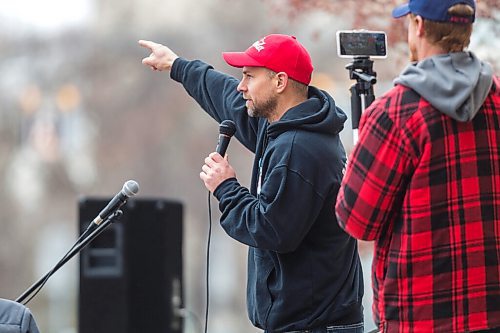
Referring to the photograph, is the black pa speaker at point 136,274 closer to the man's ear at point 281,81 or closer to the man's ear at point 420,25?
the man's ear at point 281,81

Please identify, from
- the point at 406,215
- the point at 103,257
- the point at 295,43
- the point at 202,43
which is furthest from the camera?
the point at 202,43

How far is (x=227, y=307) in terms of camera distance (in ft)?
25.5

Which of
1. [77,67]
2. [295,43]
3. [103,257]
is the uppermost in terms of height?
[77,67]

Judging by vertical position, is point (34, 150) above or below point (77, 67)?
below

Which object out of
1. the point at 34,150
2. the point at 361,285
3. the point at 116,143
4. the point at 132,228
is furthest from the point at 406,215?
the point at 34,150

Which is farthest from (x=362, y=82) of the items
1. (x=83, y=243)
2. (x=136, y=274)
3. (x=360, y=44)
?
(x=136, y=274)

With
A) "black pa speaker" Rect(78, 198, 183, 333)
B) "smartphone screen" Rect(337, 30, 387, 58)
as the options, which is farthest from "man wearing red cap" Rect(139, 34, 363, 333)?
"black pa speaker" Rect(78, 198, 183, 333)

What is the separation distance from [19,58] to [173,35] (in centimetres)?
161

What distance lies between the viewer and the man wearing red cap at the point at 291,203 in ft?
8.30

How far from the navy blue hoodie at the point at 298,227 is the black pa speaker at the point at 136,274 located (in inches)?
94.7

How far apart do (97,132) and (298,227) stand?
588 centimetres

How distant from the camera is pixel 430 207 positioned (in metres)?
2.00

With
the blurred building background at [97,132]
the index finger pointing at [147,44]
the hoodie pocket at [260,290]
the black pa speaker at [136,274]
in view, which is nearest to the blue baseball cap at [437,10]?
the hoodie pocket at [260,290]

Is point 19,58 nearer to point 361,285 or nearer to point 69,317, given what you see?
point 69,317
